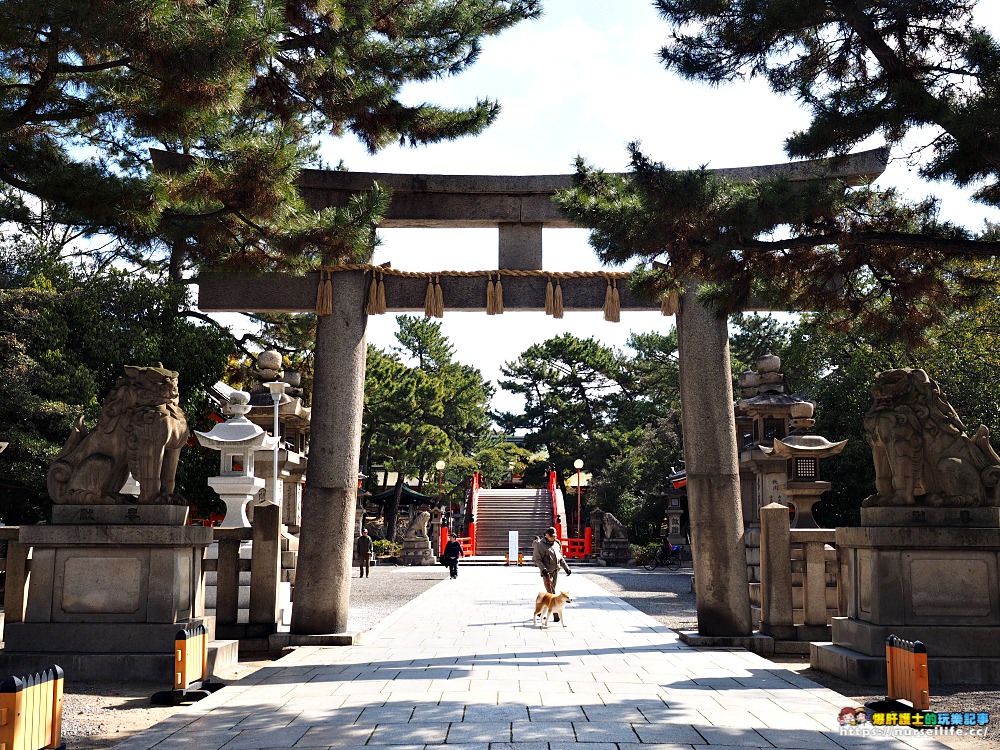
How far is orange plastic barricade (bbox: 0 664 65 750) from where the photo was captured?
4406mm

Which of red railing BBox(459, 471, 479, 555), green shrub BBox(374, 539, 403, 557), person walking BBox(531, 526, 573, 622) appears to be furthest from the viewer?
red railing BBox(459, 471, 479, 555)

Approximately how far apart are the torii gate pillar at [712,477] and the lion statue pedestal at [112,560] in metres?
5.52

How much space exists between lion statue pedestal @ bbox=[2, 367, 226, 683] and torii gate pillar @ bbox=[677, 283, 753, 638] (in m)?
5.52

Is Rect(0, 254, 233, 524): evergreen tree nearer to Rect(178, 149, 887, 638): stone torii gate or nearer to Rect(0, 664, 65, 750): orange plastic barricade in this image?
Rect(178, 149, 887, 638): stone torii gate

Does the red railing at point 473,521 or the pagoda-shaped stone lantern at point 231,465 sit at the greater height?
the pagoda-shaped stone lantern at point 231,465

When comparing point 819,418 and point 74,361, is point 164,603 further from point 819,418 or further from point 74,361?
point 819,418

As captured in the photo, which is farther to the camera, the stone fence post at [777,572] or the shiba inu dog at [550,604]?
the shiba inu dog at [550,604]

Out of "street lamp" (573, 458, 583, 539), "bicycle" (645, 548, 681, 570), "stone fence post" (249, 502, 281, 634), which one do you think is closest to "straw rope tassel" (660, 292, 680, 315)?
"stone fence post" (249, 502, 281, 634)

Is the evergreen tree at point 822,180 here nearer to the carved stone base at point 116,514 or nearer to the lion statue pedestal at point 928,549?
the lion statue pedestal at point 928,549

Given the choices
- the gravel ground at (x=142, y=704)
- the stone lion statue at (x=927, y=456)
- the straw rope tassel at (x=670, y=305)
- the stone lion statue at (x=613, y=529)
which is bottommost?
the gravel ground at (x=142, y=704)

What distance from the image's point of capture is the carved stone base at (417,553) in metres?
32.3

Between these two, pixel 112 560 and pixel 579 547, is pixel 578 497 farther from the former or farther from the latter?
pixel 112 560

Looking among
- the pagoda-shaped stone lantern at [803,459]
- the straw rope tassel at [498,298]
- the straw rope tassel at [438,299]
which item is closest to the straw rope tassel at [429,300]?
the straw rope tassel at [438,299]

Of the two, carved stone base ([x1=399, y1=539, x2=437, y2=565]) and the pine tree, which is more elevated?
the pine tree
